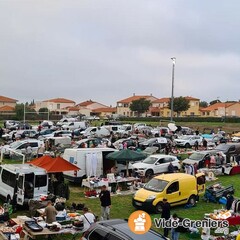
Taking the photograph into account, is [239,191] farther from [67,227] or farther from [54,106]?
[54,106]

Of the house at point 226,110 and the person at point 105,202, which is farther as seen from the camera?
the house at point 226,110

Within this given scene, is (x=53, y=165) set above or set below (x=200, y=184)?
above

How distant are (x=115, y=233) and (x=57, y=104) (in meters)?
125

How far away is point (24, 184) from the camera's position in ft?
50.4

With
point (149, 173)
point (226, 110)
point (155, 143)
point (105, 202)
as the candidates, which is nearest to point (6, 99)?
point (226, 110)

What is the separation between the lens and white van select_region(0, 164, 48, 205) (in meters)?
15.4

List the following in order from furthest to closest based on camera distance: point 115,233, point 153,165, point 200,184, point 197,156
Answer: point 197,156 → point 153,165 → point 200,184 → point 115,233

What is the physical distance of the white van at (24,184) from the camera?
50.6 ft

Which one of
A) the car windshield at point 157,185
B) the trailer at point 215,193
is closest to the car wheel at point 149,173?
the trailer at point 215,193

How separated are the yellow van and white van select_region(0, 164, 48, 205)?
12.6ft

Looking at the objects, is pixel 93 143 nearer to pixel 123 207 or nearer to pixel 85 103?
pixel 123 207

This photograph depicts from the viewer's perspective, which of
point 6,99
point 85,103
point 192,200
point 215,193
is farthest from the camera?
point 85,103

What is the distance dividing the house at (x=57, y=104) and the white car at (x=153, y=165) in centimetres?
10231

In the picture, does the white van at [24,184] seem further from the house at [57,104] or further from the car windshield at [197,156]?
the house at [57,104]
